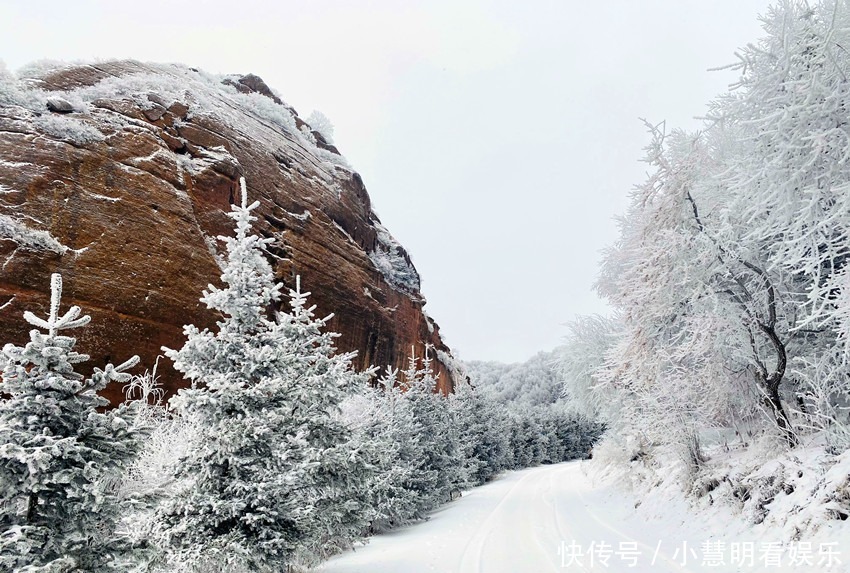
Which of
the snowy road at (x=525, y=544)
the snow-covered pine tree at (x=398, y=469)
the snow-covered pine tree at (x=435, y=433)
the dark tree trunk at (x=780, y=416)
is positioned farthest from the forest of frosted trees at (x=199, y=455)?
the dark tree trunk at (x=780, y=416)

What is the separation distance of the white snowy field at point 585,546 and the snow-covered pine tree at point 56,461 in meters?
5.59

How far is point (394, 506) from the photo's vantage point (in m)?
14.4

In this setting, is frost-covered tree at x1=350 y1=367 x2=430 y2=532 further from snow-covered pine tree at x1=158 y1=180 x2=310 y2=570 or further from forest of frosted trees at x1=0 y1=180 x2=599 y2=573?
snow-covered pine tree at x1=158 y1=180 x2=310 y2=570

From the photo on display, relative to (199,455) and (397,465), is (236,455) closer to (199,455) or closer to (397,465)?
(199,455)

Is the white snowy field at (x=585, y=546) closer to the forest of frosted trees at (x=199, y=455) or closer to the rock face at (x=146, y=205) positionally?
the forest of frosted trees at (x=199, y=455)

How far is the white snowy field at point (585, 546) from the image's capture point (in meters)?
7.27

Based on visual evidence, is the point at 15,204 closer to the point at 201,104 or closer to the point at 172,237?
Answer: the point at 172,237

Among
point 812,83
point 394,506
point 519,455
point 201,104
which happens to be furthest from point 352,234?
point 519,455

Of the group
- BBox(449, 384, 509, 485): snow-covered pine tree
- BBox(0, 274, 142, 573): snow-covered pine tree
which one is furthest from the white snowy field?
BBox(449, 384, 509, 485): snow-covered pine tree

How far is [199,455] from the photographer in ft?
22.0

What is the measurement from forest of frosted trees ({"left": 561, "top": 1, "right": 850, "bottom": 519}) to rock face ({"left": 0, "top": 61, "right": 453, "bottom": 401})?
44.5 ft

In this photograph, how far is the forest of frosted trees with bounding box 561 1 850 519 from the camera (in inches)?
277

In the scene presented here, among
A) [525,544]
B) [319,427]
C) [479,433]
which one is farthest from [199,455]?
[479,433]

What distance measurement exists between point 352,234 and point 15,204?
15140 millimetres
